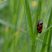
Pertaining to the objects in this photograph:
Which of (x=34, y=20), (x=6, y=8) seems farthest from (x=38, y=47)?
(x=6, y=8)

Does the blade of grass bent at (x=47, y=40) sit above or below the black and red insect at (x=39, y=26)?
below

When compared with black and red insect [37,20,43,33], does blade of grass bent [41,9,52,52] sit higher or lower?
lower

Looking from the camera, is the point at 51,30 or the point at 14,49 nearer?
the point at 51,30

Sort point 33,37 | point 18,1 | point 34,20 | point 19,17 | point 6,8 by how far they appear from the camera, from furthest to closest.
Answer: point 6,8 → point 19,17 → point 18,1 → point 34,20 → point 33,37

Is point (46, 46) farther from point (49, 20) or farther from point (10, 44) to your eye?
point (10, 44)

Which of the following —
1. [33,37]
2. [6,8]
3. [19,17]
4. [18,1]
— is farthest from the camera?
[6,8]

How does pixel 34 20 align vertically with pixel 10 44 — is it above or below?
above

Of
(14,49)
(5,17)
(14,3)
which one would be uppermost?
(14,3)
